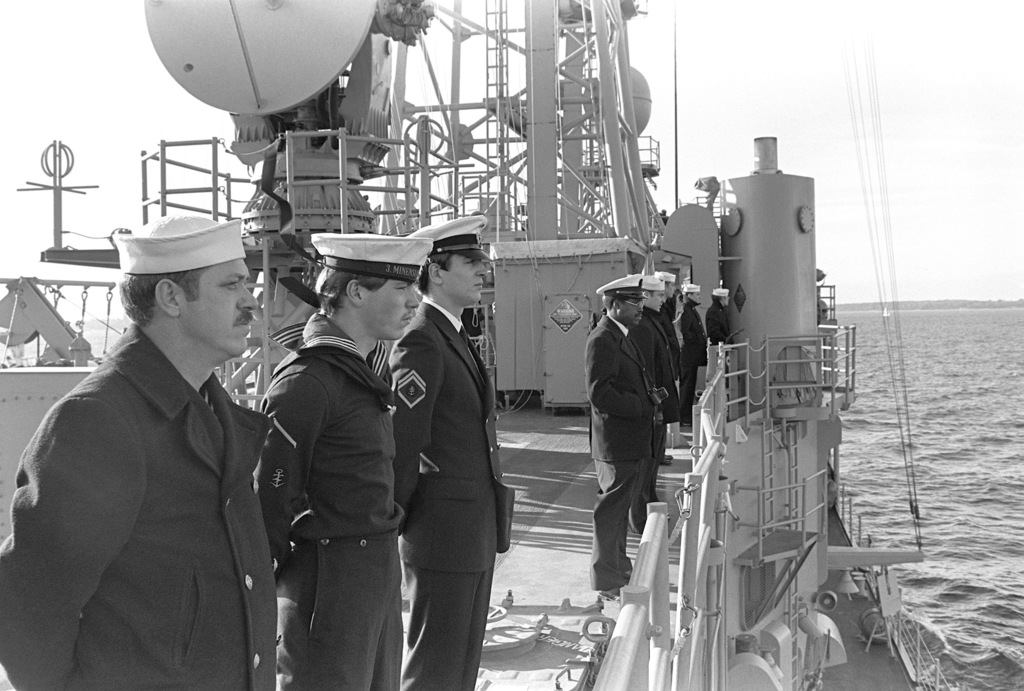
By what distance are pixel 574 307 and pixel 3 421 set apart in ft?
32.8

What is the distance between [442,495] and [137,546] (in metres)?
1.64

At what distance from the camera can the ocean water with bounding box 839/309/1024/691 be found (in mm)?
18297

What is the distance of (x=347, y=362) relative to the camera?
106 inches

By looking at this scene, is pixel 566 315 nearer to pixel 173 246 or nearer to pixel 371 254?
pixel 371 254

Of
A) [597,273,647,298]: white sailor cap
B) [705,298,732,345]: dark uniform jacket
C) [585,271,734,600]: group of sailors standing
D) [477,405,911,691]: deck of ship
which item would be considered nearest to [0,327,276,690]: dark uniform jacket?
[477,405,911,691]: deck of ship

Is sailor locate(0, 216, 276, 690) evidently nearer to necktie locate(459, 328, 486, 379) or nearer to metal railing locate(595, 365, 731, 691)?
metal railing locate(595, 365, 731, 691)

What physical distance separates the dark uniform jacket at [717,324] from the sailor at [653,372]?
2735 mm

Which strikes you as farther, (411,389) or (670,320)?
(670,320)

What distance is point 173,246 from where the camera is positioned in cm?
193

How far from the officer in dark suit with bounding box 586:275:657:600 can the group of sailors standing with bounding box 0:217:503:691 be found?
2415 mm

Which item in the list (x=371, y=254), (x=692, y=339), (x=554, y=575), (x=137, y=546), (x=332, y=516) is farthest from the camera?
(x=692, y=339)

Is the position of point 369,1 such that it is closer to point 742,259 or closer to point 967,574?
point 742,259

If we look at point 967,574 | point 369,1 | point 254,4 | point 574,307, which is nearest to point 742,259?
point 574,307

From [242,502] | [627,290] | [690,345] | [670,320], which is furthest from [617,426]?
[690,345]
